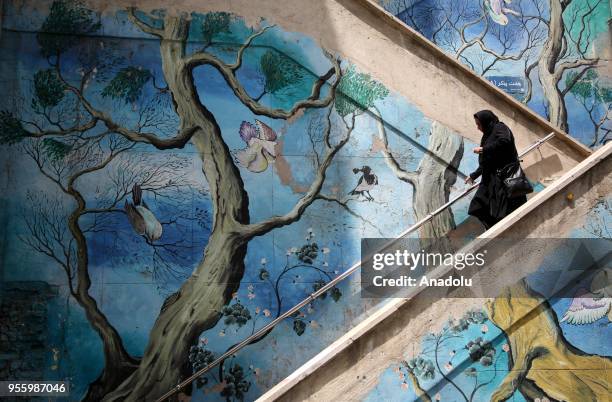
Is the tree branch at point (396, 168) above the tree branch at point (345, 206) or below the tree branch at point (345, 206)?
above

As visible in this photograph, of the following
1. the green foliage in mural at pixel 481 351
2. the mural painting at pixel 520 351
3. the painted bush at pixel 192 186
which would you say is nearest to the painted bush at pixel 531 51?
the painted bush at pixel 192 186

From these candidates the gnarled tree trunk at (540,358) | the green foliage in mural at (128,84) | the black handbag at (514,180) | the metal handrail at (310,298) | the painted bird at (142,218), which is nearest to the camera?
the gnarled tree trunk at (540,358)

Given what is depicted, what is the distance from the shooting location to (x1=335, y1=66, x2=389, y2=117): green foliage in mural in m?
9.87

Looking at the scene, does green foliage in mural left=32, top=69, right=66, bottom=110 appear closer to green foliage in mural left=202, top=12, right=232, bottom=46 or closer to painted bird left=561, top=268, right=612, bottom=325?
green foliage in mural left=202, top=12, right=232, bottom=46

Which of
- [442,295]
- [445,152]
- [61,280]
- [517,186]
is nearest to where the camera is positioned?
[442,295]

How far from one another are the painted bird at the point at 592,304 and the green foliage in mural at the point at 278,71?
3.90 metres

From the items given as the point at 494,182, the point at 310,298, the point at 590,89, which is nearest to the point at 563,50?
the point at 590,89

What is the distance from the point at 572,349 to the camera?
752cm

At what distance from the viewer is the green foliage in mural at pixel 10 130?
9328mm

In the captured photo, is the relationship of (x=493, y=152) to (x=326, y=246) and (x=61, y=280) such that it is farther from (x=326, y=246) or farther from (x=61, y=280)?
(x=61, y=280)

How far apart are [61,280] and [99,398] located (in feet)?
4.03

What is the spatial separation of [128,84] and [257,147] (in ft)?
4.97

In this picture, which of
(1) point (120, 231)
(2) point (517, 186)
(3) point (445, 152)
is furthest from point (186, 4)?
(2) point (517, 186)

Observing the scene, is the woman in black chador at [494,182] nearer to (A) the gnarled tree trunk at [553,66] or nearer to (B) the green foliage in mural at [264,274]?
(B) the green foliage in mural at [264,274]
